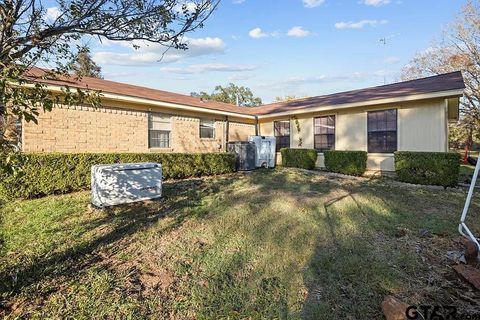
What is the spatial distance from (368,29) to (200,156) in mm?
10423

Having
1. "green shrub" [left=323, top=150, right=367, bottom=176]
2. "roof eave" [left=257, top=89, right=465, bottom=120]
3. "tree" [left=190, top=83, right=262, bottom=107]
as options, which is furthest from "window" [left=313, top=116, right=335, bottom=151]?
"tree" [left=190, top=83, right=262, bottom=107]

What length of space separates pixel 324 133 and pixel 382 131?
2531 millimetres

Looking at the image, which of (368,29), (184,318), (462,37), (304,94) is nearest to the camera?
(184,318)

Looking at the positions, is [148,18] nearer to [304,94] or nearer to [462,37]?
[462,37]

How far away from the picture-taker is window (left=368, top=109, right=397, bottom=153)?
10031 mm

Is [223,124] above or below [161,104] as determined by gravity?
below

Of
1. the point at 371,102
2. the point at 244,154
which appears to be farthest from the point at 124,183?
the point at 371,102

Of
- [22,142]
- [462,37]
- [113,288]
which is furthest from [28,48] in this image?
[462,37]

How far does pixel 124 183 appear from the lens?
231 inches

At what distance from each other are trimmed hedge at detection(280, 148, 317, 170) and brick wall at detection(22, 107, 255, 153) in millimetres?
4475

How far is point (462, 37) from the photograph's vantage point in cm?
2150

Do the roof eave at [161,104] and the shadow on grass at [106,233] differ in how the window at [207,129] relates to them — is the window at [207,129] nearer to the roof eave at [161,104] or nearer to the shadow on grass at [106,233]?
the roof eave at [161,104]

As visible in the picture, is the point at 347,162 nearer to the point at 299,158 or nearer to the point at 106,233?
the point at 299,158

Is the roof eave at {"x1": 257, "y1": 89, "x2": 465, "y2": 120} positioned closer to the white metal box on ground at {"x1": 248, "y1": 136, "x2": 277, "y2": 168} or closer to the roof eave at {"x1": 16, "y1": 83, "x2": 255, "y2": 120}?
the white metal box on ground at {"x1": 248, "y1": 136, "x2": 277, "y2": 168}
